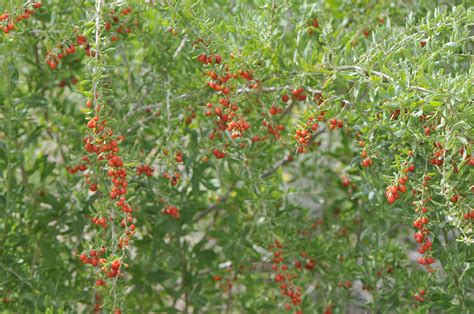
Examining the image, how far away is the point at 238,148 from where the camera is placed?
2.85m

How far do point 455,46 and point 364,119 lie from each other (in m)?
0.37

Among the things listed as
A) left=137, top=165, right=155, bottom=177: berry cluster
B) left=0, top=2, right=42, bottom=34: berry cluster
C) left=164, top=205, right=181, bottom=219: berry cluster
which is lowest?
left=164, top=205, right=181, bottom=219: berry cluster

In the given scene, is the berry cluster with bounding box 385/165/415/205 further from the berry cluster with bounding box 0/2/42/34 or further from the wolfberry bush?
the berry cluster with bounding box 0/2/42/34

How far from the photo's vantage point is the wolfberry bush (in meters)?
2.29

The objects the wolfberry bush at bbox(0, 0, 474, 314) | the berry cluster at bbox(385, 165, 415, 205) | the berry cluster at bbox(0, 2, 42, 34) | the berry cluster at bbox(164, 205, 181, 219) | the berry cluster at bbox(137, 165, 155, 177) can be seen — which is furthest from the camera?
the berry cluster at bbox(164, 205, 181, 219)

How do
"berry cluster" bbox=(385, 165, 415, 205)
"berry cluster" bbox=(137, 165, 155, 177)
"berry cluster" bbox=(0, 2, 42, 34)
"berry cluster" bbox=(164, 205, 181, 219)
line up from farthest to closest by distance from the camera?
1. "berry cluster" bbox=(164, 205, 181, 219)
2. "berry cluster" bbox=(137, 165, 155, 177)
3. "berry cluster" bbox=(0, 2, 42, 34)
4. "berry cluster" bbox=(385, 165, 415, 205)

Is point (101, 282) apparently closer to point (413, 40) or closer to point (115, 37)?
point (115, 37)

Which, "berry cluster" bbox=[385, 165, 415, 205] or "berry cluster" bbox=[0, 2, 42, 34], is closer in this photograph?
"berry cluster" bbox=[385, 165, 415, 205]

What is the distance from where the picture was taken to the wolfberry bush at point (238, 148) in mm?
2291

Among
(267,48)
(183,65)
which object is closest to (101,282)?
(267,48)

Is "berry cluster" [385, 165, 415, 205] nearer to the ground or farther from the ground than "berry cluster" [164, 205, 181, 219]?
farther from the ground

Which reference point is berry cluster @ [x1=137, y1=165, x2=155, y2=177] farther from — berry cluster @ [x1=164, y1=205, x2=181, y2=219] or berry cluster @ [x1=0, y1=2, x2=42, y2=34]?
berry cluster @ [x1=0, y1=2, x2=42, y2=34]

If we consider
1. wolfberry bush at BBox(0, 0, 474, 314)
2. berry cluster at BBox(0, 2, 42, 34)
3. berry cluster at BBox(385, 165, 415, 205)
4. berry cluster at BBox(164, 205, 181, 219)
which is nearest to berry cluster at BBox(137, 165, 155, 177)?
wolfberry bush at BBox(0, 0, 474, 314)

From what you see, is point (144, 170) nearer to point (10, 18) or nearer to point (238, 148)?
point (238, 148)
